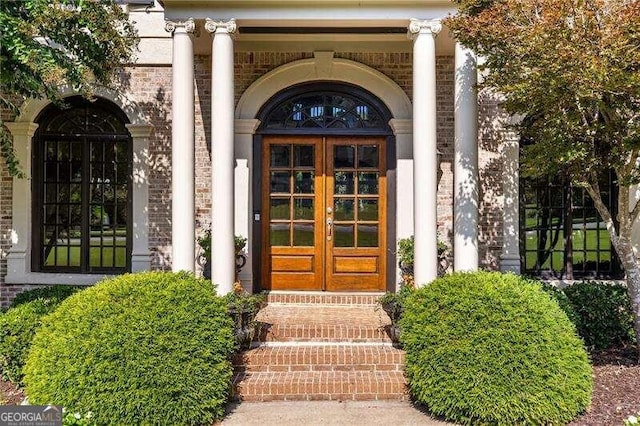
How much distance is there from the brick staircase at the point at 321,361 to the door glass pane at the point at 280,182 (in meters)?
1.86

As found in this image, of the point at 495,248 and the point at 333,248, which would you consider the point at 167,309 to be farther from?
the point at 495,248

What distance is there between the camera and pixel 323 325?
5.71 metres

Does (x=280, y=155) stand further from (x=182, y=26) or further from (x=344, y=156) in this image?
(x=182, y=26)

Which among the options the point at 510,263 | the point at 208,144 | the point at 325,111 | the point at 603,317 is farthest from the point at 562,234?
the point at 208,144

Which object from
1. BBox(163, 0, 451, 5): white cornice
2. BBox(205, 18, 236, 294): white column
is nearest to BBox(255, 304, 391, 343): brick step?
BBox(205, 18, 236, 294): white column

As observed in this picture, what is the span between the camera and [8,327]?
5168 millimetres

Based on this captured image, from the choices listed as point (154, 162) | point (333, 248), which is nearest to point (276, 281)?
point (333, 248)

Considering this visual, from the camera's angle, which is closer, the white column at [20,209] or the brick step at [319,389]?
the brick step at [319,389]

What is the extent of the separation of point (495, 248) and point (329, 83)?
10.8 ft

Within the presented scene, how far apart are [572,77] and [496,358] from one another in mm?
2403

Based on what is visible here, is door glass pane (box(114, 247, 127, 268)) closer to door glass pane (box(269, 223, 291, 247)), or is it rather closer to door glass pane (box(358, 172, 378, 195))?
door glass pane (box(269, 223, 291, 247))

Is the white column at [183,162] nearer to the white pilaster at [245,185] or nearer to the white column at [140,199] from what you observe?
the white pilaster at [245,185]

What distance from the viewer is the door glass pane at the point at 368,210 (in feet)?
23.7

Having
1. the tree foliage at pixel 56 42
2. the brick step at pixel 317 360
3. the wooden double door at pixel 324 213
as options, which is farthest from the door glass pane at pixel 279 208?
the tree foliage at pixel 56 42
